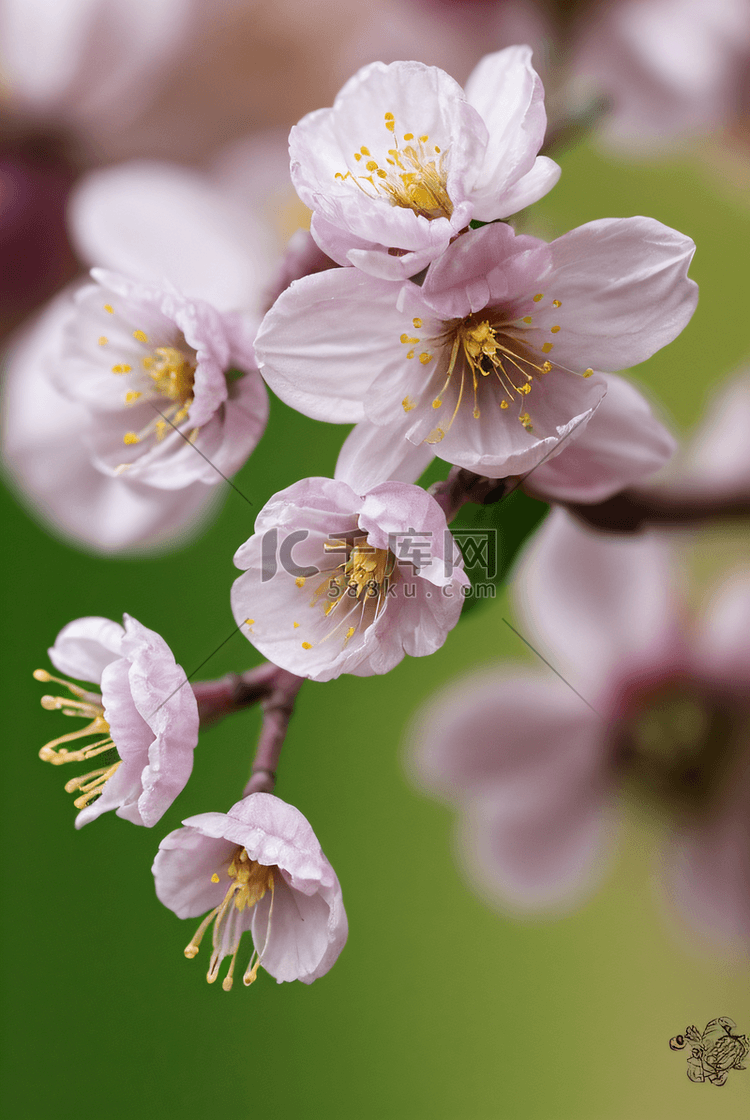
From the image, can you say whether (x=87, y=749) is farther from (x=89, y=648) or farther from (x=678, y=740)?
(x=678, y=740)

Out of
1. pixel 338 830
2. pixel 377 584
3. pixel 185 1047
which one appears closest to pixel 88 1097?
pixel 185 1047

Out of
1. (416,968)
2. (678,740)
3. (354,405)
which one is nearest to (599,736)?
(678,740)

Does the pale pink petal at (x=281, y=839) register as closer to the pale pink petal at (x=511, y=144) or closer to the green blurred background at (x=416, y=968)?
the green blurred background at (x=416, y=968)

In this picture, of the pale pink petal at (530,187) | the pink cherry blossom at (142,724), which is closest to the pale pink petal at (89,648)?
the pink cherry blossom at (142,724)

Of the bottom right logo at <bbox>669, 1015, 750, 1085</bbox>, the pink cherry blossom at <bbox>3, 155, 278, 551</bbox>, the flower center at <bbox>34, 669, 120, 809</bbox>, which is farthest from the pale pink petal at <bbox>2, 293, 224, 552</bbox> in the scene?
the bottom right logo at <bbox>669, 1015, 750, 1085</bbox>

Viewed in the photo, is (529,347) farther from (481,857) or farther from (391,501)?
(481,857)
